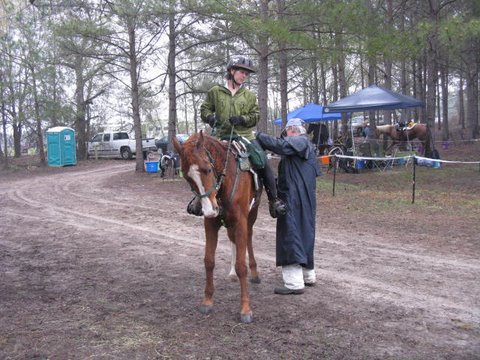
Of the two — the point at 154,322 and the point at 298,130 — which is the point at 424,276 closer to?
the point at 298,130

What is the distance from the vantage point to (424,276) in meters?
5.33

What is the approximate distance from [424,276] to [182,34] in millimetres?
12375

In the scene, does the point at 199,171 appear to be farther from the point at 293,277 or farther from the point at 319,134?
the point at 319,134

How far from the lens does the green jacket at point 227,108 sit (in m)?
4.64

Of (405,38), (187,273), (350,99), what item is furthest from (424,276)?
(350,99)

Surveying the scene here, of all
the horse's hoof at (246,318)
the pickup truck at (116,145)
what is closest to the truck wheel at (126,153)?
the pickup truck at (116,145)

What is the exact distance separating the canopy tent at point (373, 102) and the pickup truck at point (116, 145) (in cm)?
1499

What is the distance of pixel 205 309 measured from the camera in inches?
171

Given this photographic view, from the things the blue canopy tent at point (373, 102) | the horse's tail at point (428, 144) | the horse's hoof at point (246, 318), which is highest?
the blue canopy tent at point (373, 102)

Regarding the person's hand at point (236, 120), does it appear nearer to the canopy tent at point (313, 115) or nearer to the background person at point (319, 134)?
the background person at point (319, 134)

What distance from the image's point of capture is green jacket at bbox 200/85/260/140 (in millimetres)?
4645

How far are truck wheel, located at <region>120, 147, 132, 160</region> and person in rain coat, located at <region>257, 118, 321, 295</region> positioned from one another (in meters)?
24.2

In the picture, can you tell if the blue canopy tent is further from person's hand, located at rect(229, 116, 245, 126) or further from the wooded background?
person's hand, located at rect(229, 116, 245, 126)

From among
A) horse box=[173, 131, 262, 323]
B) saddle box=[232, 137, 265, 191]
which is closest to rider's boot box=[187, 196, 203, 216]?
horse box=[173, 131, 262, 323]
